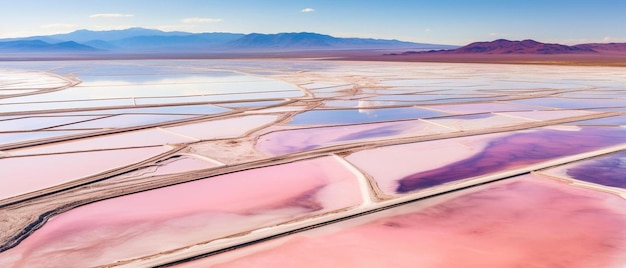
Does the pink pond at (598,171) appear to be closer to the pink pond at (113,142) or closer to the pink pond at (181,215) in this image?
the pink pond at (181,215)

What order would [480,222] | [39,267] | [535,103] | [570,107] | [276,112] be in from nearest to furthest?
[39,267] < [480,222] < [276,112] < [570,107] < [535,103]

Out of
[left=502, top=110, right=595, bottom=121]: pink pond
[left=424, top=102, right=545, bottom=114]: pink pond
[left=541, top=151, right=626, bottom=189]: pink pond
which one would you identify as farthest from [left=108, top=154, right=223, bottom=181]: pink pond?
[left=502, top=110, right=595, bottom=121]: pink pond

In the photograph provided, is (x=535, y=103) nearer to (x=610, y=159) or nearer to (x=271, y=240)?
(x=610, y=159)

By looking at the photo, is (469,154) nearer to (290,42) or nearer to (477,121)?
(477,121)

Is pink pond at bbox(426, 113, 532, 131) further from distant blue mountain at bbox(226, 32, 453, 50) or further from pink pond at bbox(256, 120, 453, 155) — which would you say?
distant blue mountain at bbox(226, 32, 453, 50)

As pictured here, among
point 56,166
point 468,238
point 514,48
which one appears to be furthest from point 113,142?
point 514,48

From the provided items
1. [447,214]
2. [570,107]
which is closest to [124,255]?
[447,214]

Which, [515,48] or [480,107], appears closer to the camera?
[480,107]
